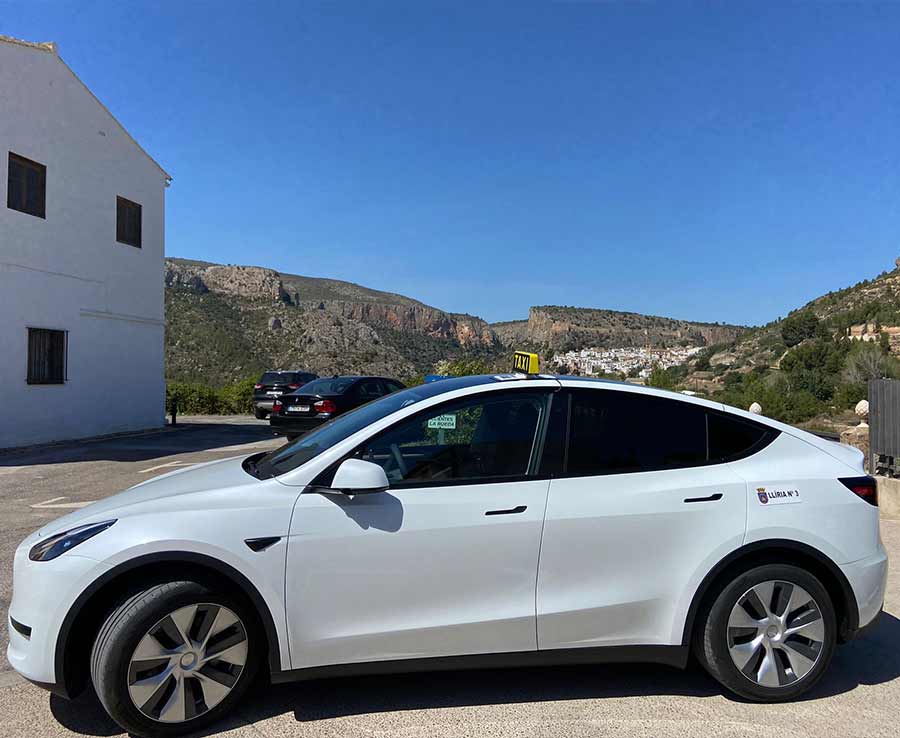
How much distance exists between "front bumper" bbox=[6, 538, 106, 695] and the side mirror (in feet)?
3.51

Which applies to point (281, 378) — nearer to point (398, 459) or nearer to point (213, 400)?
point (213, 400)

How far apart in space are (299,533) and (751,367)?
39063mm

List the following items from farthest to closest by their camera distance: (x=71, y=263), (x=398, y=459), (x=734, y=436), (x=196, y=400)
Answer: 1. (x=196, y=400)
2. (x=71, y=263)
3. (x=734, y=436)
4. (x=398, y=459)

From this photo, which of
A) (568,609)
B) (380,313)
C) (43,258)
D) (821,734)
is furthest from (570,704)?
(380,313)

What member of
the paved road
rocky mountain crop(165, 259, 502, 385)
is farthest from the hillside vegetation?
rocky mountain crop(165, 259, 502, 385)

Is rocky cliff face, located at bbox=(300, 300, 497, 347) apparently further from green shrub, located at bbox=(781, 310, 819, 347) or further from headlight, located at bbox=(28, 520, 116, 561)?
headlight, located at bbox=(28, 520, 116, 561)

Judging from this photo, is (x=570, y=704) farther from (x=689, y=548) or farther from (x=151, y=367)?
(x=151, y=367)

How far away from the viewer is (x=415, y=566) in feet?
10.1

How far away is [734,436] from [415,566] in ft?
5.96

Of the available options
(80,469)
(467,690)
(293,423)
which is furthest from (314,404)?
(467,690)

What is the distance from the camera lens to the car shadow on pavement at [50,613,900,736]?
319 centimetres

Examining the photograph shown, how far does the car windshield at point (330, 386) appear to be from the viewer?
47.1ft

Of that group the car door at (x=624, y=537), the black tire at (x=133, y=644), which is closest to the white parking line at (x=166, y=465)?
the black tire at (x=133, y=644)

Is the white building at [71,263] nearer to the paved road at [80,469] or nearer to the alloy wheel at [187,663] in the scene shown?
the paved road at [80,469]
